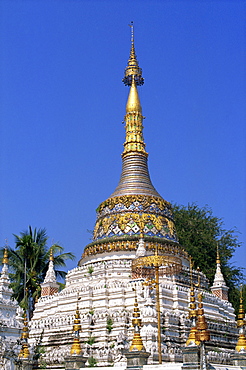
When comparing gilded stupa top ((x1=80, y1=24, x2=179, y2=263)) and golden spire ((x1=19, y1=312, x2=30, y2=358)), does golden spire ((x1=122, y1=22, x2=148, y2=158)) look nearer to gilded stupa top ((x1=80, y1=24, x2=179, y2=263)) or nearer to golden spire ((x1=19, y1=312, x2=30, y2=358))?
gilded stupa top ((x1=80, y1=24, x2=179, y2=263))

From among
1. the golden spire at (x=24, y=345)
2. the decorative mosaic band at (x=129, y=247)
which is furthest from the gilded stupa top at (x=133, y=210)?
the golden spire at (x=24, y=345)

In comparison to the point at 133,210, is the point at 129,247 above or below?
below

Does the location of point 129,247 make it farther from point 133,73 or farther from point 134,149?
point 133,73

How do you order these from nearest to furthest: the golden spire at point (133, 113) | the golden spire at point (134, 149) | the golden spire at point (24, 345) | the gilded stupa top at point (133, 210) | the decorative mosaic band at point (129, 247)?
the golden spire at point (24, 345) → the decorative mosaic band at point (129, 247) → the gilded stupa top at point (133, 210) → the golden spire at point (134, 149) → the golden spire at point (133, 113)

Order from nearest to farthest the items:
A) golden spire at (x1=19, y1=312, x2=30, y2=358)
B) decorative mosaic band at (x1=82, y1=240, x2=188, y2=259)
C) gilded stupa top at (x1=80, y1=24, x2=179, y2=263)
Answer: golden spire at (x1=19, y1=312, x2=30, y2=358) < decorative mosaic band at (x1=82, y1=240, x2=188, y2=259) < gilded stupa top at (x1=80, y1=24, x2=179, y2=263)

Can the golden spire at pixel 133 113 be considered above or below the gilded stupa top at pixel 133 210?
above

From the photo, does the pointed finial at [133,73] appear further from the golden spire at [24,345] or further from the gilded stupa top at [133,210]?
the golden spire at [24,345]

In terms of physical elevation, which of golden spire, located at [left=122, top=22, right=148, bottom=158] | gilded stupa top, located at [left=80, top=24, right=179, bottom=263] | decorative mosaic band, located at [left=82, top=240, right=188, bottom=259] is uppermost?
golden spire, located at [left=122, top=22, right=148, bottom=158]

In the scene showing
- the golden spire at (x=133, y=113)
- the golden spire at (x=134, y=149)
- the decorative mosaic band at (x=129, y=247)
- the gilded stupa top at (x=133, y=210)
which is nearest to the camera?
the decorative mosaic band at (x=129, y=247)

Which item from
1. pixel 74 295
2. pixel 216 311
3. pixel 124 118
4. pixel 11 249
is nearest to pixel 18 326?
pixel 74 295

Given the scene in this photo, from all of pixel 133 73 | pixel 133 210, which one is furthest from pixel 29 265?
pixel 133 73

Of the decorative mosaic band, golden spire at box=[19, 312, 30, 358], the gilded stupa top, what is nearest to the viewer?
golden spire at box=[19, 312, 30, 358]

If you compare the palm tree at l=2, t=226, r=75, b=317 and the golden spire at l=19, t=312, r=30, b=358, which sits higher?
the palm tree at l=2, t=226, r=75, b=317

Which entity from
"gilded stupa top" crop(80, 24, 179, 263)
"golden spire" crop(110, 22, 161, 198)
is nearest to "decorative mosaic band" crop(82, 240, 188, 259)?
"gilded stupa top" crop(80, 24, 179, 263)
